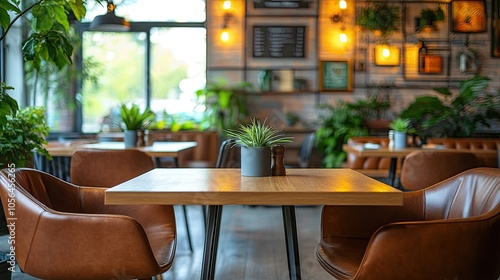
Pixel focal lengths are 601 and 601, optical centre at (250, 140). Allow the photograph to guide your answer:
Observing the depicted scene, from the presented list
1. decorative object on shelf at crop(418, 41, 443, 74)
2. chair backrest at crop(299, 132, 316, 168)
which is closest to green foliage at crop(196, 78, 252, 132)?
chair backrest at crop(299, 132, 316, 168)

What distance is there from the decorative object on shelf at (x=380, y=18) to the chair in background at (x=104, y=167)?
4.88 meters

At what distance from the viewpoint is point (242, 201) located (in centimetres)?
193

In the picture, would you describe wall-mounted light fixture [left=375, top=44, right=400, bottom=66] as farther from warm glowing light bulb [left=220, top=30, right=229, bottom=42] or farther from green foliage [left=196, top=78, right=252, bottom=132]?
warm glowing light bulb [left=220, top=30, right=229, bottom=42]

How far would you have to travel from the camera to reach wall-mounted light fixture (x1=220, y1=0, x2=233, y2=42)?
767 cm

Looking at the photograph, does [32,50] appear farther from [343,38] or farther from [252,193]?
[343,38]

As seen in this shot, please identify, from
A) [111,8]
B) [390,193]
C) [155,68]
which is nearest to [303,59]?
[155,68]

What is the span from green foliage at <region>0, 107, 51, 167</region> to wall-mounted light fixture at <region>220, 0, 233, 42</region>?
4.71 m

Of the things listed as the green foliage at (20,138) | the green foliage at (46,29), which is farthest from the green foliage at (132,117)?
the green foliage at (46,29)

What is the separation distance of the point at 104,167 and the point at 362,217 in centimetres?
166

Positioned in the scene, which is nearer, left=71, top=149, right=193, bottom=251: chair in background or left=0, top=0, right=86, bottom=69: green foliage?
left=0, top=0, right=86, bottom=69: green foliage

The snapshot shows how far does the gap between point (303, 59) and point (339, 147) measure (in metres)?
1.27

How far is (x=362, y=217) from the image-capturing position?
2.54 meters

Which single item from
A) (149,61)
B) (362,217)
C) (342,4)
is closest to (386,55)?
(342,4)

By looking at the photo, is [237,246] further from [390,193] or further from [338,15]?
[338,15]
